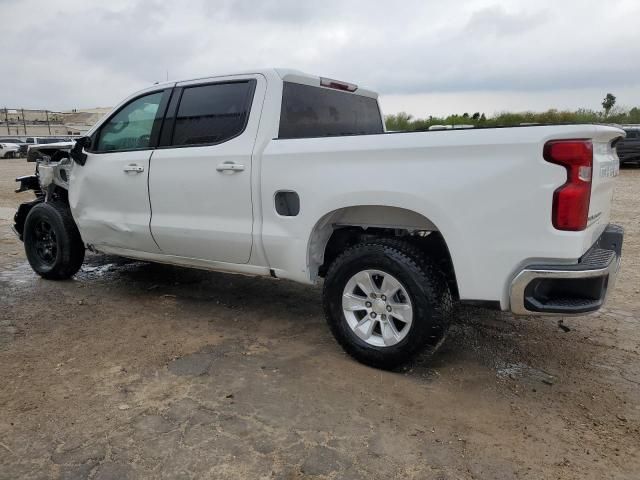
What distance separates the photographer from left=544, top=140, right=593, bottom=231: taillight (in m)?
2.78

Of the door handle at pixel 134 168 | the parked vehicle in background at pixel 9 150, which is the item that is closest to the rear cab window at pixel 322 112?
the door handle at pixel 134 168

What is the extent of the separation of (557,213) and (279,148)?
6.22 feet

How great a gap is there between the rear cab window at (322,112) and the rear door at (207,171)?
0.23m

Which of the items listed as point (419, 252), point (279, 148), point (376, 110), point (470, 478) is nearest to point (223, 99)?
point (279, 148)

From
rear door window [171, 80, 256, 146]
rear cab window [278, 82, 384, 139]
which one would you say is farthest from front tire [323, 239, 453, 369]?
rear door window [171, 80, 256, 146]

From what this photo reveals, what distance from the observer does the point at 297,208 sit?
382cm

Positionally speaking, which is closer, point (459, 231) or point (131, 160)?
point (459, 231)

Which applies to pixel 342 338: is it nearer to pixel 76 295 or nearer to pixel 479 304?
pixel 479 304

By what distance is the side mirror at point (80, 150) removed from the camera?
5.18 metres

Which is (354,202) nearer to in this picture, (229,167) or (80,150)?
(229,167)

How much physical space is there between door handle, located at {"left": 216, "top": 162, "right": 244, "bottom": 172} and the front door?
2.88ft

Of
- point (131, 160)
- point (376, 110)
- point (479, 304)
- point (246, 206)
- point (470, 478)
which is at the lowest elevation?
point (470, 478)

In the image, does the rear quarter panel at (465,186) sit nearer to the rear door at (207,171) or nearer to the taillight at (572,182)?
the taillight at (572,182)

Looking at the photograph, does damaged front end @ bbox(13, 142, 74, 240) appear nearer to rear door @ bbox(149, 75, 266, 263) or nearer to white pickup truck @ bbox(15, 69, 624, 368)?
white pickup truck @ bbox(15, 69, 624, 368)
